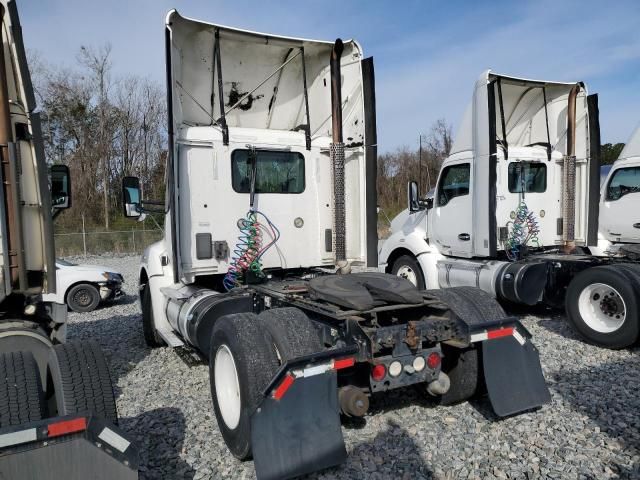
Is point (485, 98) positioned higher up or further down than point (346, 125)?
higher up

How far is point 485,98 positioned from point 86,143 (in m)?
35.2

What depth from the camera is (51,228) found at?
12.8ft

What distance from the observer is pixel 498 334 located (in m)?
3.97

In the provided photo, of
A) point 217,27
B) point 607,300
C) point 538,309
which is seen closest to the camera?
point 217,27

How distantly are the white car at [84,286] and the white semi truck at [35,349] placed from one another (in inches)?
A: 251

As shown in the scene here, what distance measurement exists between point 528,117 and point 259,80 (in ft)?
17.6

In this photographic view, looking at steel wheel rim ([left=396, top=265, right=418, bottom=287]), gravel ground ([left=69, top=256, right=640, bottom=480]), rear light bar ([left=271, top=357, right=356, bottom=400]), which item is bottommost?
gravel ground ([left=69, top=256, right=640, bottom=480])

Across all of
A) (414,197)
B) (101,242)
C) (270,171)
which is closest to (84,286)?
(270,171)

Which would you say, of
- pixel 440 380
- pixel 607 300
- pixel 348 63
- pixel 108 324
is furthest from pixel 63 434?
pixel 108 324

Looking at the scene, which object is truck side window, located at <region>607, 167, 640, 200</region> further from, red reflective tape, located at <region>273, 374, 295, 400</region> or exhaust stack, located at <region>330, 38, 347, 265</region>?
red reflective tape, located at <region>273, 374, 295, 400</region>

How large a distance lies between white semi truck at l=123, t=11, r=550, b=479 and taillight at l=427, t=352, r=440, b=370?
0.09 feet

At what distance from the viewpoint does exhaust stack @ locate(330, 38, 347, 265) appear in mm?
5750

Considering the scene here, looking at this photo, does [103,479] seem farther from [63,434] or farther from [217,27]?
[217,27]

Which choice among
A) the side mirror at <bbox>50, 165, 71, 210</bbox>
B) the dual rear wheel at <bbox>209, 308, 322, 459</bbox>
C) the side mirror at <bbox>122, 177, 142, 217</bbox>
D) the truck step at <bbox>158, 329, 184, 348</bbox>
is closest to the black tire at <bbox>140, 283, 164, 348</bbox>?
the truck step at <bbox>158, 329, 184, 348</bbox>
